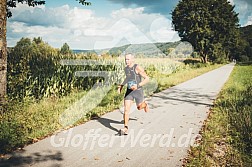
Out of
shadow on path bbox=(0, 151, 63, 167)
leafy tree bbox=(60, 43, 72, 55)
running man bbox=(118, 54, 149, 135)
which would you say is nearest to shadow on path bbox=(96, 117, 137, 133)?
running man bbox=(118, 54, 149, 135)

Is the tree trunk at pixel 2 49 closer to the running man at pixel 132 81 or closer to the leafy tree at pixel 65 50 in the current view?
the running man at pixel 132 81

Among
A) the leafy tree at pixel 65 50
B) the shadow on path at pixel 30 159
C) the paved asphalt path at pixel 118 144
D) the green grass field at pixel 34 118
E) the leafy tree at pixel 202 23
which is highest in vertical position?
the leafy tree at pixel 202 23

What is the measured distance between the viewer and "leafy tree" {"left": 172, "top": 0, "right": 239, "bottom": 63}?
131 ft

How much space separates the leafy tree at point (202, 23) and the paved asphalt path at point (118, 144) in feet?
115

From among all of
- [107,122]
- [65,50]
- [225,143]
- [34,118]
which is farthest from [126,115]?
[65,50]

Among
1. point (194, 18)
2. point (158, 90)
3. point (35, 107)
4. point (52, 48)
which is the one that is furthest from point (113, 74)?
point (194, 18)

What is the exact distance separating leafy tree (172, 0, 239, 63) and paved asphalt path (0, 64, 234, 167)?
34924 mm

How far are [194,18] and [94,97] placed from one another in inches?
1327

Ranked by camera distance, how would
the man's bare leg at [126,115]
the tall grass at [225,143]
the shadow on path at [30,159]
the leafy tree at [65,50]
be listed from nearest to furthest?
the shadow on path at [30,159] → the tall grass at [225,143] → the man's bare leg at [126,115] → the leafy tree at [65,50]

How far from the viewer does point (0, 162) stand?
4160 mm

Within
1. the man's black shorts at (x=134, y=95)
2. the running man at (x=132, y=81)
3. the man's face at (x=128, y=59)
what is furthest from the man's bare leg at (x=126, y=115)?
the man's face at (x=128, y=59)

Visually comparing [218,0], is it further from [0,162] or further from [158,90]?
[0,162]

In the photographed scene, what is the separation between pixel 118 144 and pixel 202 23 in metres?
38.7

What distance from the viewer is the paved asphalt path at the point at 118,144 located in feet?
14.0
